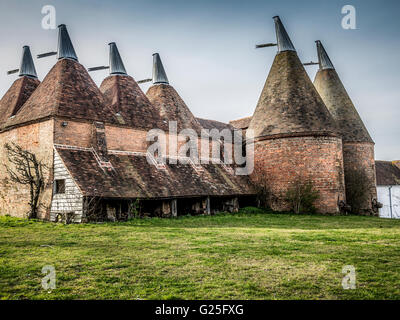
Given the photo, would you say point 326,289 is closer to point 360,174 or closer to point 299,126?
point 299,126

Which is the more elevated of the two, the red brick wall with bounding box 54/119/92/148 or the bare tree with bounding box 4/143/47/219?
the red brick wall with bounding box 54/119/92/148

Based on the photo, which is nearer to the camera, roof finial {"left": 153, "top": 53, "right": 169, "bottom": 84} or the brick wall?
the brick wall

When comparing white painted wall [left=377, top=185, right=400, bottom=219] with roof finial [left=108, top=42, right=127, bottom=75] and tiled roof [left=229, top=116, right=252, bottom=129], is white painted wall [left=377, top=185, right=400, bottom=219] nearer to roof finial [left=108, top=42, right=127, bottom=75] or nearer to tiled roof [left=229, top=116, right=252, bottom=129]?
tiled roof [left=229, top=116, right=252, bottom=129]

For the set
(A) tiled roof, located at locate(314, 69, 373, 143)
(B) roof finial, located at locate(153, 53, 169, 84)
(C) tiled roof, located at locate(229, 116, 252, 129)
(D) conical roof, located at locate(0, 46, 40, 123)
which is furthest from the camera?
(C) tiled roof, located at locate(229, 116, 252, 129)

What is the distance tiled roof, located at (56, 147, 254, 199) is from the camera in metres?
14.8

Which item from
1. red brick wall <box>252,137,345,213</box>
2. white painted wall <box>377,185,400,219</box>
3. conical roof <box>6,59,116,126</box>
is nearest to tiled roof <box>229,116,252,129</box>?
red brick wall <box>252,137,345,213</box>

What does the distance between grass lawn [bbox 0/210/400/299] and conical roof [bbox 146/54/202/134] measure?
13466 mm

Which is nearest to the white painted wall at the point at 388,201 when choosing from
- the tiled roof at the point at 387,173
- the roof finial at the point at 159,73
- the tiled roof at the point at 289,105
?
the tiled roof at the point at 387,173

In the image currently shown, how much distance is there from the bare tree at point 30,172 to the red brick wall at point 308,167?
13172 millimetres

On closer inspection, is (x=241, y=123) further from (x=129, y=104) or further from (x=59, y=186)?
(x=59, y=186)

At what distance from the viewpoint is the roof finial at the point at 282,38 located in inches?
981

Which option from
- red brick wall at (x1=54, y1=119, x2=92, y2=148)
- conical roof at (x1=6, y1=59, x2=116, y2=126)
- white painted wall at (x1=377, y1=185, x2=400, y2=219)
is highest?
conical roof at (x1=6, y1=59, x2=116, y2=126)

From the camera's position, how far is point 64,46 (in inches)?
792

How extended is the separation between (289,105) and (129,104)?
33.4 ft
